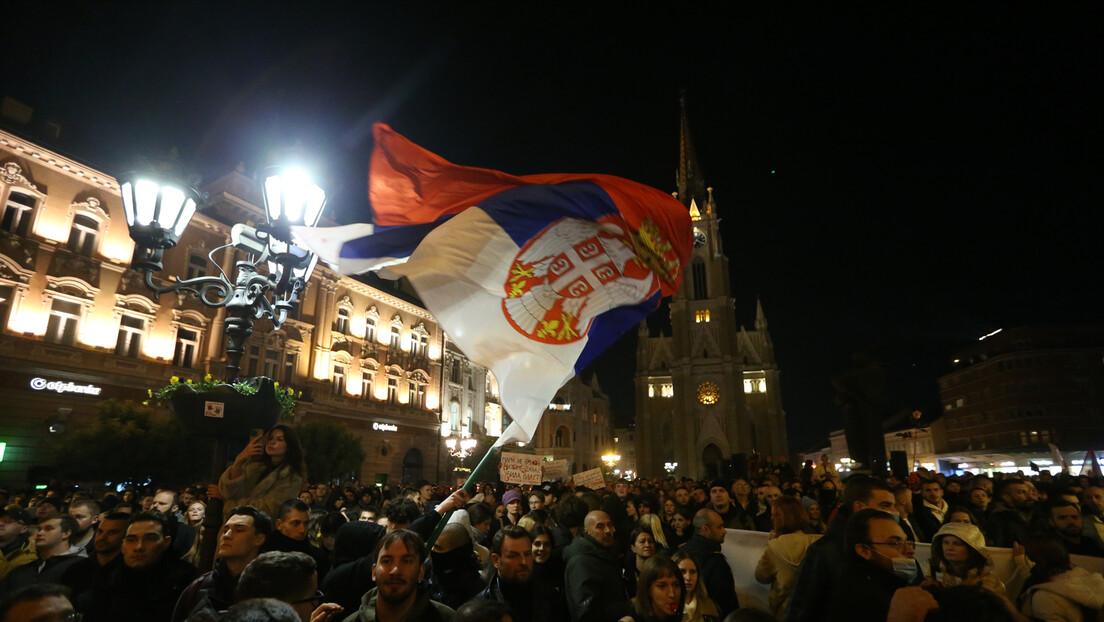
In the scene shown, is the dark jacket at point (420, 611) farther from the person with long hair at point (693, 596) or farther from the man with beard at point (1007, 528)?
the man with beard at point (1007, 528)

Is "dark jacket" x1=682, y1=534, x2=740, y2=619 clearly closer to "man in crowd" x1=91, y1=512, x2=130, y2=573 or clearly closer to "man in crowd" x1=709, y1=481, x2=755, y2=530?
"man in crowd" x1=709, y1=481, x2=755, y2=530

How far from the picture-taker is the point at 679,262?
18.7 feet

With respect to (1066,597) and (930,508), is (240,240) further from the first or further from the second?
(930,508)

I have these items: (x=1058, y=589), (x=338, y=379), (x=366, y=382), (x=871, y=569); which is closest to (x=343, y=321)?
(x=338, y=379)

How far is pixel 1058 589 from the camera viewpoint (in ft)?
11.4

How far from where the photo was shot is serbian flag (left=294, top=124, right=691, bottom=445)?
434cm

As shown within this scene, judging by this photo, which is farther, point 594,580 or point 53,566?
point 53,566

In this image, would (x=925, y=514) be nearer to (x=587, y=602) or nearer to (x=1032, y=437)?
(x=587, y=602)

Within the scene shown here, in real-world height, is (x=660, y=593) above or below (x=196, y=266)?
below

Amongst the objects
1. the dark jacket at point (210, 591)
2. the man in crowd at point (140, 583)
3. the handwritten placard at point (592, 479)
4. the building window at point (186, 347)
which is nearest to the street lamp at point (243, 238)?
the man in crowd at point (140, 583)

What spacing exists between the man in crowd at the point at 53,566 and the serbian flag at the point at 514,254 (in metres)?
2.94

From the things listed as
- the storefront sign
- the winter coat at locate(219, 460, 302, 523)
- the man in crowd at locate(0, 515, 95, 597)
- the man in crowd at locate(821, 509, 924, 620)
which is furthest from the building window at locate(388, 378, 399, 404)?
the man in crowd at locate(821, 509, 924, 620)

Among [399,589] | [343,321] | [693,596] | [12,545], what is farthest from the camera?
[343,321]

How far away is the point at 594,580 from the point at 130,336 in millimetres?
25641
